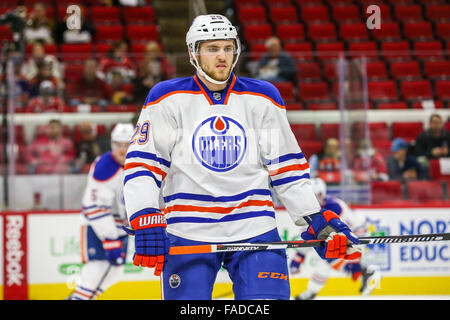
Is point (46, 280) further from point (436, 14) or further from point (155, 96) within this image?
point (436, 14)

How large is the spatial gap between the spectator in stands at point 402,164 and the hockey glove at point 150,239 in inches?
140

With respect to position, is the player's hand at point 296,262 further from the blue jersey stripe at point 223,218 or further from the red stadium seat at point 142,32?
the red stadium seat at point 142,32

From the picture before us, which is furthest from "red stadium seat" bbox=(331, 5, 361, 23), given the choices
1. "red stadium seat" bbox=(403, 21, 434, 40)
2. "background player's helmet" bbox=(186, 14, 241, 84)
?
"background player's helmet" bbox=(186, 14, 241, 84)

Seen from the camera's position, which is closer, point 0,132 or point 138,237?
point 138,237

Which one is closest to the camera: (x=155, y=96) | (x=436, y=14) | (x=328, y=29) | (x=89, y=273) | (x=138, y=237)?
(x=138, y=237)

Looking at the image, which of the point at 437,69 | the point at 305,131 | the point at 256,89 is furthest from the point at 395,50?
the point at 256,89

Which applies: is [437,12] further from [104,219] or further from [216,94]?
[216,94]

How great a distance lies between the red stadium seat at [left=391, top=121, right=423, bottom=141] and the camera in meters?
5.71

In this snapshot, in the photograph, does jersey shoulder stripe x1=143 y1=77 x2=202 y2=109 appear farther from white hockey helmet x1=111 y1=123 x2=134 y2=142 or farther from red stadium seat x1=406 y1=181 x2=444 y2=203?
red stadium seat x1=406 y1=181 x2=444 y2=203

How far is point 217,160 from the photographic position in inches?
104

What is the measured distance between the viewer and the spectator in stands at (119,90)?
586cm

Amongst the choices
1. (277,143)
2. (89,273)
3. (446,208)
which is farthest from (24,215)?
(277,143)

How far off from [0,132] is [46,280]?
1.16 metres

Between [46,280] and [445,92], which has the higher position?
[445,92]
